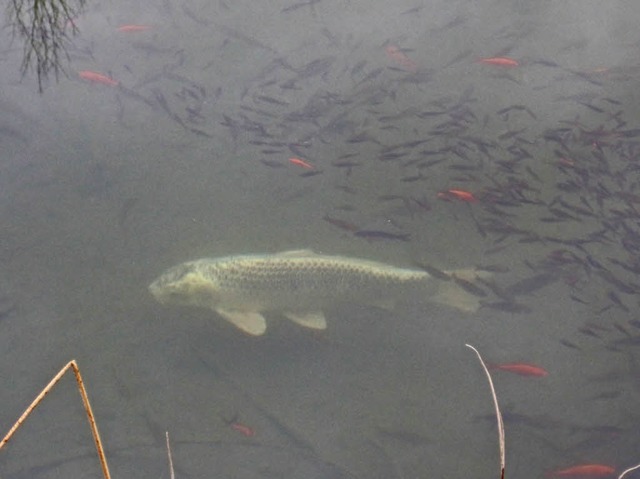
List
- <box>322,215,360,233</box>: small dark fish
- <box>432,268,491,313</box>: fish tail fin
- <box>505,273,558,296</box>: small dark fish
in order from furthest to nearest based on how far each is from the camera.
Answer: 1. <box>322,215,360,233</box>: small dark fish
2. <box>505,273,558,296</box>: small dark fish
3. <box>432,268,491,313</box>: fish tail fin

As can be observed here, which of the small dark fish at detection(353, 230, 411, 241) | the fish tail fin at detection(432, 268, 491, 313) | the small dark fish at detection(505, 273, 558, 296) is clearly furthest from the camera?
the small dark fish at detection(353, 230, 411, 241)

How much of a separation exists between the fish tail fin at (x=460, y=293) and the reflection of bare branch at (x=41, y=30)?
401cm

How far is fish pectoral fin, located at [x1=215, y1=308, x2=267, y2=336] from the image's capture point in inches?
207

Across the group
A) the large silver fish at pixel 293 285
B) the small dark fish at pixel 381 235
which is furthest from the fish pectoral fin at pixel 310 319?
the small dark fish at pixel 381 235

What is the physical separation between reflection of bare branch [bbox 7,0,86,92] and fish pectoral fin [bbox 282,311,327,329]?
130 inches

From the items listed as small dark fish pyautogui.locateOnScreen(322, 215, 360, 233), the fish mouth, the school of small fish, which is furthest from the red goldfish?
the fish mouth

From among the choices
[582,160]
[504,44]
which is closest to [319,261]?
[582,160]

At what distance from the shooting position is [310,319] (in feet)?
17.4

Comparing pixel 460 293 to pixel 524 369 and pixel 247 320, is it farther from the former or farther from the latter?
pixel 247 320

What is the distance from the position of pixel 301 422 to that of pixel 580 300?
2.13 metres

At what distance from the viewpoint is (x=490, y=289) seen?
5336 millimetres

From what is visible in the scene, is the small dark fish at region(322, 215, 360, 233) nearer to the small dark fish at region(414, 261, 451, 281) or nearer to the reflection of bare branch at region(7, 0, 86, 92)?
the small dark fish at region(414, 261, 451, 281)

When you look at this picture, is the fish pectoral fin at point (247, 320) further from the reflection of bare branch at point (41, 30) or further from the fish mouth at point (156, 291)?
the reflection of bare branch at point (41, 30)

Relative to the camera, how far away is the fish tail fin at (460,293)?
5238 millimetres
